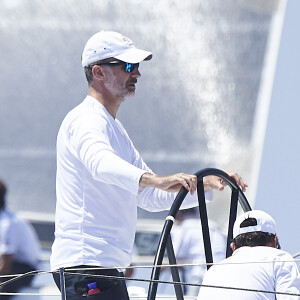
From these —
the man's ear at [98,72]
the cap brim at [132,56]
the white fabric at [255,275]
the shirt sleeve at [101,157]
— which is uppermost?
the cap brim at [132,56]

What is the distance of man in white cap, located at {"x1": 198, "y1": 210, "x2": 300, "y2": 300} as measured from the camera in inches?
58.2

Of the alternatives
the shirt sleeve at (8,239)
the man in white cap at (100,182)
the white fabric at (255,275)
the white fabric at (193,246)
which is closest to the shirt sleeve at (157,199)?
the man in white cap at (100,182)

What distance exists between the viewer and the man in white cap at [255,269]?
4.85 feet

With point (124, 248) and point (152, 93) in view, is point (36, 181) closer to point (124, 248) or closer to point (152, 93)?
point (152, 93)

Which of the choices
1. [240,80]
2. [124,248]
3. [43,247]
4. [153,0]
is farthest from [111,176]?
[153,0]

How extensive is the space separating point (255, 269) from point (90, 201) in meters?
0.29

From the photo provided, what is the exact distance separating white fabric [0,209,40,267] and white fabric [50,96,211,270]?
4.04ft

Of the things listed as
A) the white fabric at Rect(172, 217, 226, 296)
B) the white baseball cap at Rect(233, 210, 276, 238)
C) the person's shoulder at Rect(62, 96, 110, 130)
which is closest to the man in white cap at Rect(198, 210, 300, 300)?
the white baseball cap at Rect(233, 210, 276, 238)

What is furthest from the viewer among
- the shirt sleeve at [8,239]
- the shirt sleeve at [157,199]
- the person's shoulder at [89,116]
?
the shirt sleeve at [8,239]

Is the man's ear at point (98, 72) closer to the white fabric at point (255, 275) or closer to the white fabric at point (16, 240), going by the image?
the white fabric at point (255, 275)

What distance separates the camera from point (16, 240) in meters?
2.86

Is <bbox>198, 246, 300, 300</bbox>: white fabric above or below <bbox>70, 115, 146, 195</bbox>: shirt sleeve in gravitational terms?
below

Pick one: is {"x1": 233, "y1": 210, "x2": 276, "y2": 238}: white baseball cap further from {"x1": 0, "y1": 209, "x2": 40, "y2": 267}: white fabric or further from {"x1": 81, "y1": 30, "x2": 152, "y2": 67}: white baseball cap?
{"x1": 0, "y1": 209, "x2": 40, "y2": 267}: white fabric

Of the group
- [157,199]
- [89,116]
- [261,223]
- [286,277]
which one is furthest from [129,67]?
[286,277]
